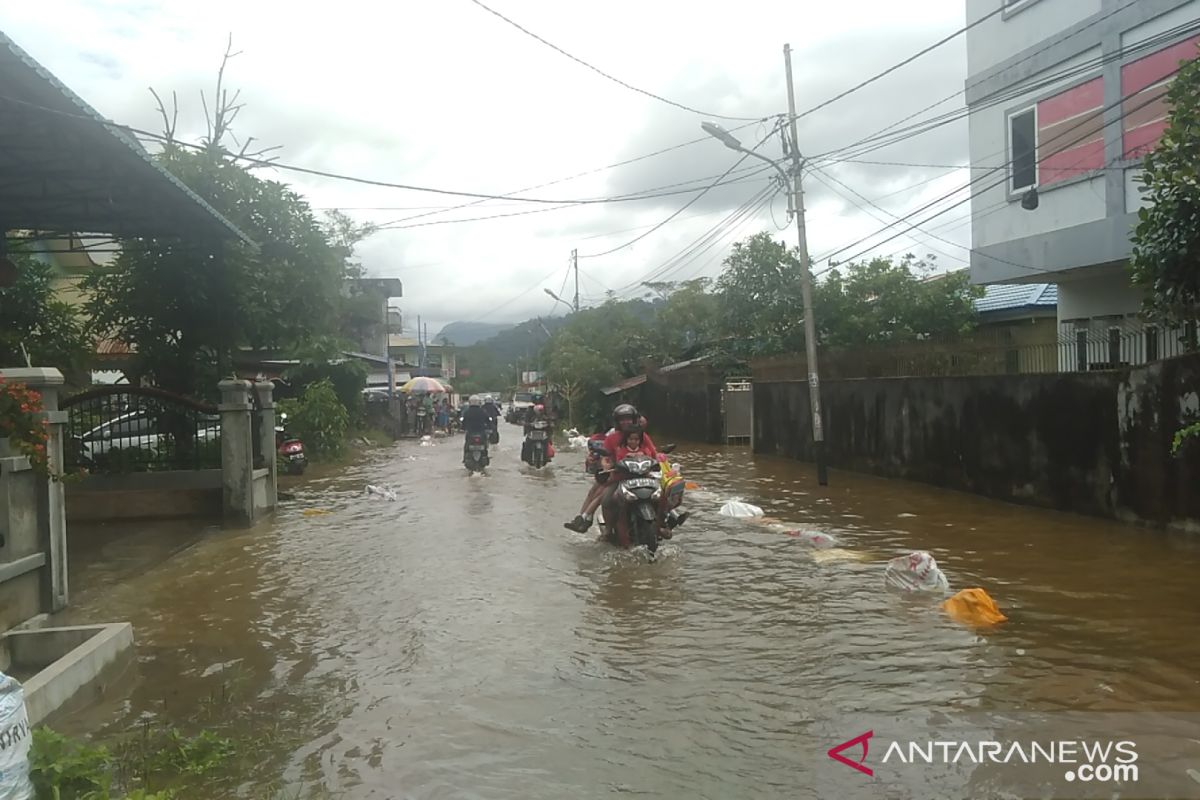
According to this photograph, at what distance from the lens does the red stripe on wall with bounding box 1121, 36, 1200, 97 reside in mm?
12922

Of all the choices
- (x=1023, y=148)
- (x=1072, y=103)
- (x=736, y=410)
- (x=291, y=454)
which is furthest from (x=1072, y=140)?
(x=291, y=454)

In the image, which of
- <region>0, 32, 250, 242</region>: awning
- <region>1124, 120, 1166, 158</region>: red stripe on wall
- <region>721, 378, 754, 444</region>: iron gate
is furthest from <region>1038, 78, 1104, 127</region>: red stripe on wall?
<region>721, 378, 754, 444</region>: iron gate

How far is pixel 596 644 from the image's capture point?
651 cm

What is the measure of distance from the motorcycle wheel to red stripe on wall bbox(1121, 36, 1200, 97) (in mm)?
9389

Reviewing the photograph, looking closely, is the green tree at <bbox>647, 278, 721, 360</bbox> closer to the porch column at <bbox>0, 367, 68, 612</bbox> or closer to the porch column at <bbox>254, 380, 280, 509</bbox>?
the porch column at <bbox>254, 380, 280, 509</bbox>

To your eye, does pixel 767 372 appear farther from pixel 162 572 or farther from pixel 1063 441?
pixel 162 572

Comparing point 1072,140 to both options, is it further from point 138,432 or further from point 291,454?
point 291,454

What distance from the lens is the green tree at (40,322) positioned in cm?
1533

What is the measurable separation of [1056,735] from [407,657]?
3.92 metres

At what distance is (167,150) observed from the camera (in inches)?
704

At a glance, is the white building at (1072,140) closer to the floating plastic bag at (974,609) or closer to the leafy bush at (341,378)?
the floating plastic bag at (974,609)

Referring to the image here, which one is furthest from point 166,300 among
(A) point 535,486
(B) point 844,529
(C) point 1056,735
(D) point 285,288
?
(C) point 1056,735

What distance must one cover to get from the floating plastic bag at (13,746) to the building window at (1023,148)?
1590cm

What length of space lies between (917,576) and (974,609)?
1.00 metres
